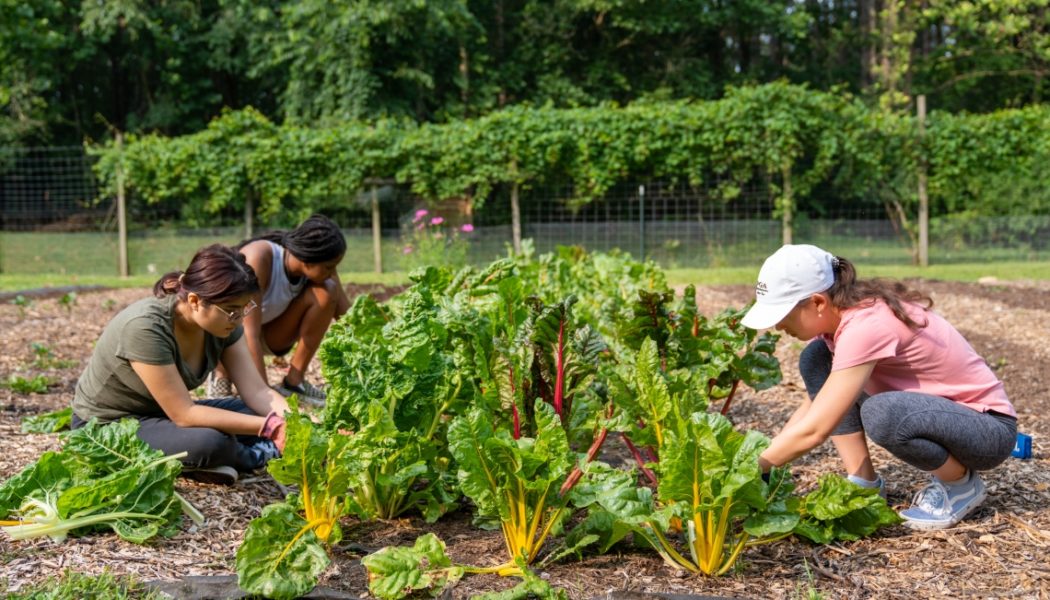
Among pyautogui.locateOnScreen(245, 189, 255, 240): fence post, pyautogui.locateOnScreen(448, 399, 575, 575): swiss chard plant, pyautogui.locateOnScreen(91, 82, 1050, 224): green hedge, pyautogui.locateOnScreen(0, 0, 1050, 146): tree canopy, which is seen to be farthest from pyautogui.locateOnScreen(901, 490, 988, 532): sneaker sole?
pyautogui.locateOnScreen(0, 0, 1050, 146): tree canopy

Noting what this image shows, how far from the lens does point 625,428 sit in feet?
9.54

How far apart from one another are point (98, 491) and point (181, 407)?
1.84 feet

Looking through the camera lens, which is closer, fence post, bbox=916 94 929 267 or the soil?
the soil

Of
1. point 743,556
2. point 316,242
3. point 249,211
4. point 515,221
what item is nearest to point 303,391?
point 316,242

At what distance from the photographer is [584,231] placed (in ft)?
49.2

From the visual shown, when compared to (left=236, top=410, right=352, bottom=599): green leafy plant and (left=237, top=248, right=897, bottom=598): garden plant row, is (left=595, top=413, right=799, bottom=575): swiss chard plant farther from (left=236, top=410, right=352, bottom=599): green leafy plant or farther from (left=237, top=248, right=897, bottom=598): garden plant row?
(left=236, top=410, right=352, bottom=599): green leafy plant

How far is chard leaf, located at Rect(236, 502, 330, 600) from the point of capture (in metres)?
2.43

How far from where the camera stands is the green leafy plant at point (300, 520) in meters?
2.45

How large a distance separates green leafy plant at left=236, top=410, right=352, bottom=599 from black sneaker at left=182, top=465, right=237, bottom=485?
0.62 m

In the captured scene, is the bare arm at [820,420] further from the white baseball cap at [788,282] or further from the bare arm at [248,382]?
the bare arm at [248,382]

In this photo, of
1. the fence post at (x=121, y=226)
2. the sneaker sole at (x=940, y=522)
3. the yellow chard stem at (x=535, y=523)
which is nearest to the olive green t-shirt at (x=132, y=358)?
the yellow chard stem at (x=535, y=523)

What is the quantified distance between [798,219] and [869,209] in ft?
4.74

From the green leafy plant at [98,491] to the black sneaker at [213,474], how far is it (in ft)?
1.23

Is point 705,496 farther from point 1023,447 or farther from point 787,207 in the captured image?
point 787,207
